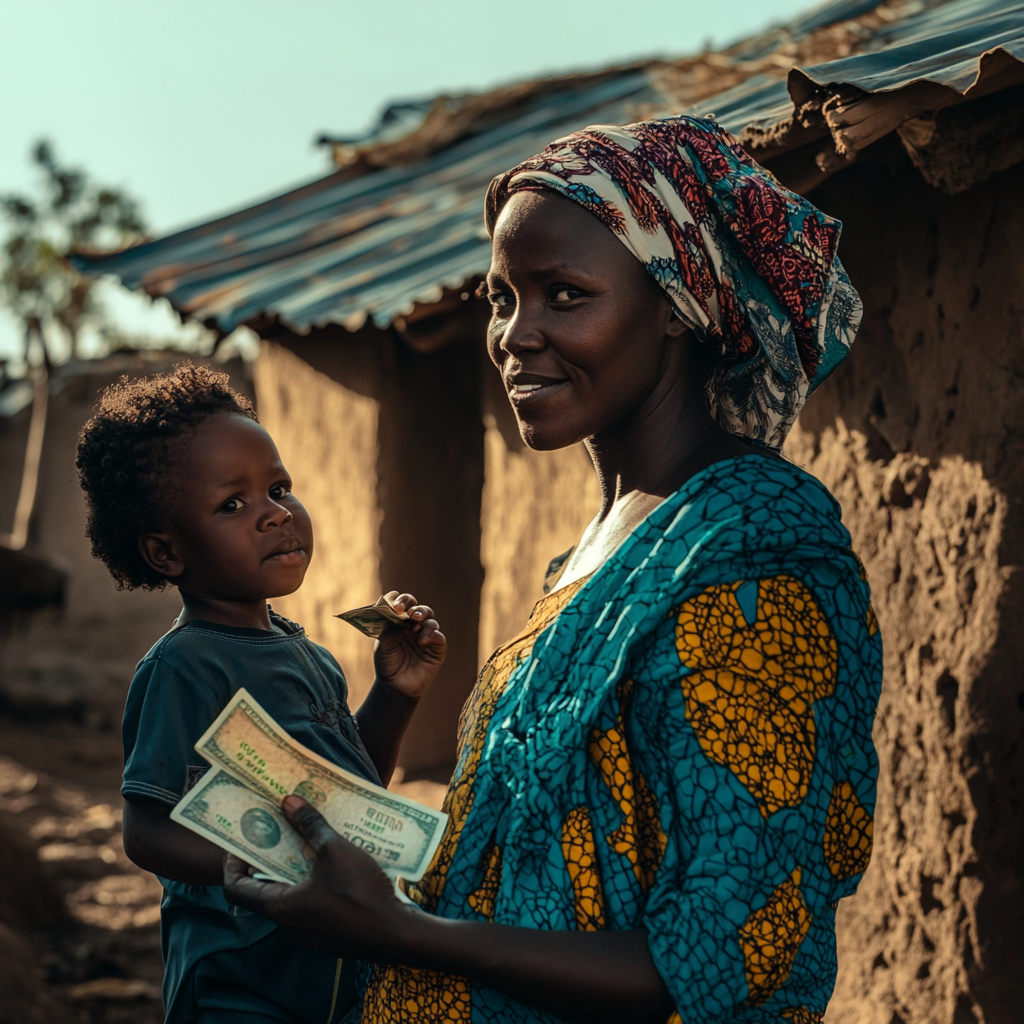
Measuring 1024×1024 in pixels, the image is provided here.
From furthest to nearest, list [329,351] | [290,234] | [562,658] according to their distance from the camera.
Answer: [290,234]
[329,351]
[562,658]

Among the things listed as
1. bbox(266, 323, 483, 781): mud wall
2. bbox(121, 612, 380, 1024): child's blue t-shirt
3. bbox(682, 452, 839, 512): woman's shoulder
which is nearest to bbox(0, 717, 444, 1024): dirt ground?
bbox(266, 323, 483, 781): mud wall

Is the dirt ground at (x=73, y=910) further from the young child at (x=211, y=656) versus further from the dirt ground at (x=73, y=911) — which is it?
the young child at (x=211, y=656)

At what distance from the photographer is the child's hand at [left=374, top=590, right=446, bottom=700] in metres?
2.15

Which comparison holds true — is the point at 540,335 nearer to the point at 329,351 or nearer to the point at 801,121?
the point at 801,121

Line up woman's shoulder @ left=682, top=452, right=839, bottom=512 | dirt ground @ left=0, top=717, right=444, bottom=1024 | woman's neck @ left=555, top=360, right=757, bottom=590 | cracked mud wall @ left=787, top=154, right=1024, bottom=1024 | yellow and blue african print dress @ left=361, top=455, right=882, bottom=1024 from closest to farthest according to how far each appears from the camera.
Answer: yellow and blue african print dress @ left=361, top=455, right=882, bottom=1024
woman's shoulder @ left=682, top=452, right=839, bottom=512
woman's neck @ left=555, top=360, right=757, bottom=590
cracked mud wall @ left=787, top=154, right=1024, bottom=1024
dirt ground @ left=0, top=717, right=444, bottom=1024

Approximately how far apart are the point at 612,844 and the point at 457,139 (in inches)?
238

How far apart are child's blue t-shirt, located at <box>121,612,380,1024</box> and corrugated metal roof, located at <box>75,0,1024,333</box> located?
1.79m

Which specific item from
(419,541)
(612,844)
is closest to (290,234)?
(419,541)

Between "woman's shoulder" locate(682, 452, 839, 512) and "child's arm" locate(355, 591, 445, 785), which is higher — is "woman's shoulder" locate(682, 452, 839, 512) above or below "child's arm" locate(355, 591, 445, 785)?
above

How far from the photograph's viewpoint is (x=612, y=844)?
4.53ft

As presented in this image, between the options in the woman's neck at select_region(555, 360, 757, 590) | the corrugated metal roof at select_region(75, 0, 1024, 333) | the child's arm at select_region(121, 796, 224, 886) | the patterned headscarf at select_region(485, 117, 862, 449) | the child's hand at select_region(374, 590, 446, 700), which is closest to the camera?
the patterned headscarf at select_region(485, 117, 862, 449)

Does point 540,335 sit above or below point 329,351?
below

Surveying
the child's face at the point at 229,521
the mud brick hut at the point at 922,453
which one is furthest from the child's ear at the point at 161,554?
the mud brick hut at the point at 922,453

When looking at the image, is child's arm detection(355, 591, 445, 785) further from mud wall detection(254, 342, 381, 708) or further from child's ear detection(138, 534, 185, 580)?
mud wall detection(254, 342, 381, 708)
